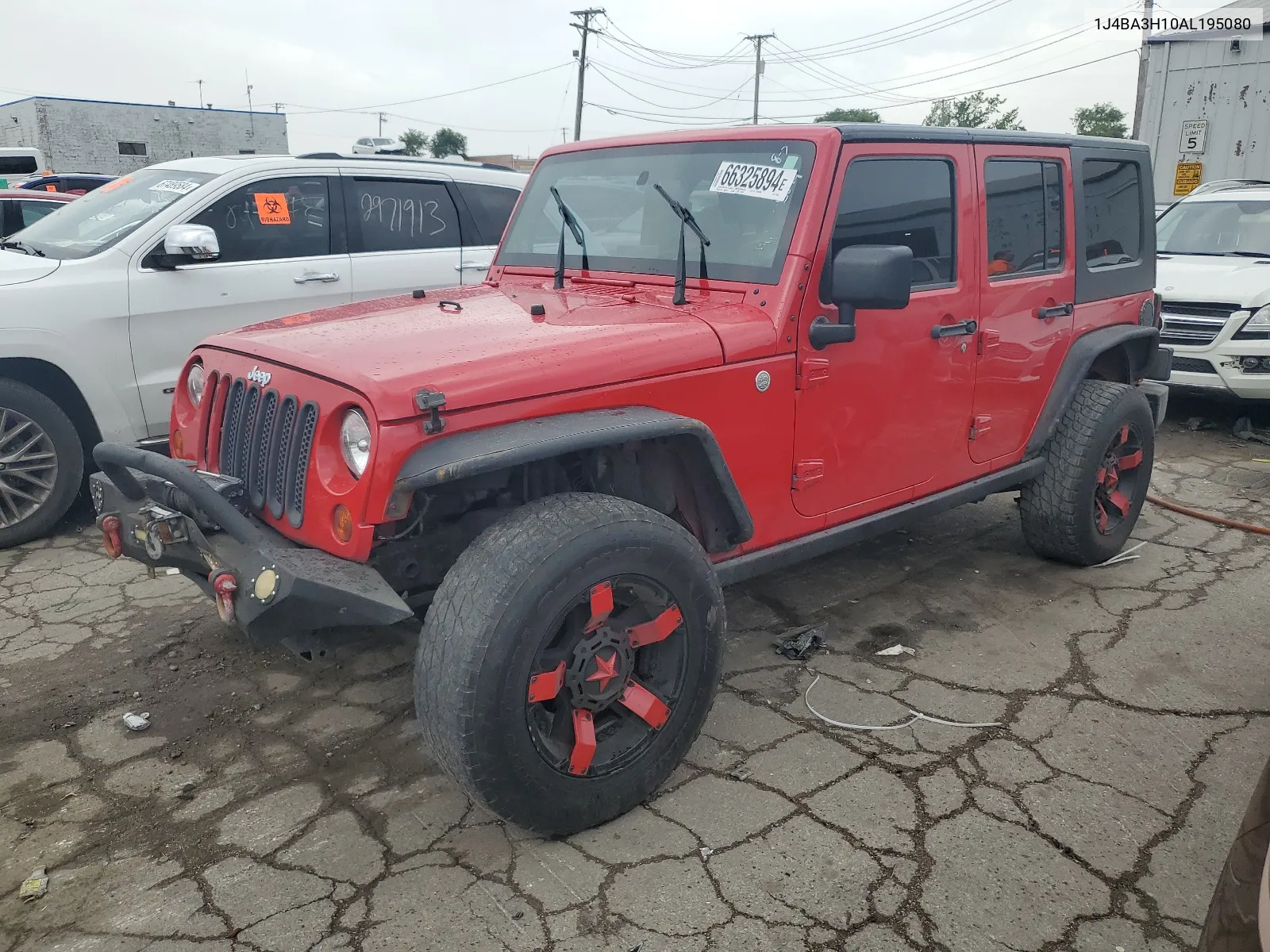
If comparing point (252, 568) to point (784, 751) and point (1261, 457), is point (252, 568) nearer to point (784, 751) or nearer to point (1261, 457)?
point (784, 751)

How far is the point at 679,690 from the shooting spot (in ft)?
8.62

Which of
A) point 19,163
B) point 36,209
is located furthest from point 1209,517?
point 19,163

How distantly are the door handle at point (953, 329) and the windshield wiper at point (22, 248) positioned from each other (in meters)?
4.51

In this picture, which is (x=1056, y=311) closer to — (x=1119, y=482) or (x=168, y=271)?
(x=1119, y=482)

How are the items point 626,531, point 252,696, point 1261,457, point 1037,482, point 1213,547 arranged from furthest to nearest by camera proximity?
point 1261,457 < point 1213,547 < point 1037,482 < point 252,696 < point 626,531

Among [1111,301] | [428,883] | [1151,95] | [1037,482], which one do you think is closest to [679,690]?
[428,883]

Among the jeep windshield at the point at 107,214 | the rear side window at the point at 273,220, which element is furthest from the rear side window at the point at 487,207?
the jeep windshield at the point at 107,214

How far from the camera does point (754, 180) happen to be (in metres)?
3.10

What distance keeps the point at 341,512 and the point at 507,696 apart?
627mm

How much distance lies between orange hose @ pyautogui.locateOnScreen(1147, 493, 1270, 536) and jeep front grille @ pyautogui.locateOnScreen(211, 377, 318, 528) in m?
4.79

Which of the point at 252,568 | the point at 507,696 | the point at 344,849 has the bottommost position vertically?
the point at 344,849

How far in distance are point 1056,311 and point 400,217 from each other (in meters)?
3.87

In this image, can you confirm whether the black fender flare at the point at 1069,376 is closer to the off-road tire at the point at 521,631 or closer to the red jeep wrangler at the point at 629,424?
the red jeep wrangler at the point at 629,424

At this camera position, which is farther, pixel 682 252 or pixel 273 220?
pixel 273 220
